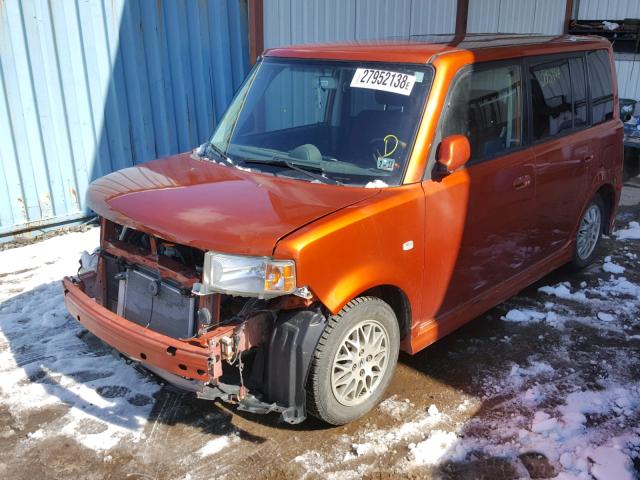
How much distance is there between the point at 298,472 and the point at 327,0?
255 inches

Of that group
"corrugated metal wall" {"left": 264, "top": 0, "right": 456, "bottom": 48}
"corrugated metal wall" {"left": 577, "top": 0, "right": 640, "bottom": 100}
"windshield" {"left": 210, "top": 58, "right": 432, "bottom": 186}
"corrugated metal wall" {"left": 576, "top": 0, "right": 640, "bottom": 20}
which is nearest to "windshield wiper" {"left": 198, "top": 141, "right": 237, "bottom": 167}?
"windshield" {"left": 210, "top": 58, "right": 432, "bottom": 186}

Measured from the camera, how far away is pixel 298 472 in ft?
9.64

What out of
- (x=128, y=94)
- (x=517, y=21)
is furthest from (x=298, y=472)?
(x=517, y=21)

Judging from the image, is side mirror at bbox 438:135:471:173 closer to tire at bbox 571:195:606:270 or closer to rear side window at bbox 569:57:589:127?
rear side window at bbox 569:57:589:127

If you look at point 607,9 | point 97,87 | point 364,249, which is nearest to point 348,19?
point 97,87

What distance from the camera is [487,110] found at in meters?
3.68

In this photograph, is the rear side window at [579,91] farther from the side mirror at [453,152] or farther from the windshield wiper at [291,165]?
the windshield wiper at [291,165]

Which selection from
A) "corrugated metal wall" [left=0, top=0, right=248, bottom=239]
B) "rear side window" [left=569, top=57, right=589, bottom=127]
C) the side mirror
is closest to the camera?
the side mirror

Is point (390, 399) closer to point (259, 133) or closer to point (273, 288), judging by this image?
point (273, 288)

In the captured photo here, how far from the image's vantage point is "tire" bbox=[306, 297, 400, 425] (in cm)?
292

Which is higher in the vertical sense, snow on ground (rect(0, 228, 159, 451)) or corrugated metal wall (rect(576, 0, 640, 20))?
corrugated metal wall (rect(576, 0, 640, 20))

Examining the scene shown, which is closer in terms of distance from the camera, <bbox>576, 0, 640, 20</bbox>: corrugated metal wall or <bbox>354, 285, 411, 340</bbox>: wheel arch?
<bbox>354, 285, 411, 340</bbox>: wheel arch

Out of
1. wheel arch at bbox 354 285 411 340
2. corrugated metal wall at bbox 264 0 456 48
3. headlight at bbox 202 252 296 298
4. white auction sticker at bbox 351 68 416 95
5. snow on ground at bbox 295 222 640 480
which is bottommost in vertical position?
snow on ground at bbox 295 222 640 480

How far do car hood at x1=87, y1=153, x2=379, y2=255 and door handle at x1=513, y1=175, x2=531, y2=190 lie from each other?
48.6 inches
